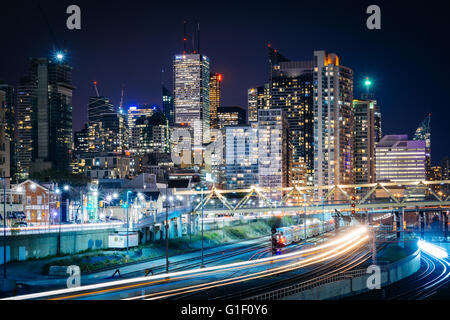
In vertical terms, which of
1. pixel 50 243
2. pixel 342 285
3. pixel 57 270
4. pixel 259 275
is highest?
pixel 50 243

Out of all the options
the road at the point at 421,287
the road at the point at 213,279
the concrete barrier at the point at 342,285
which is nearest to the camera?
the road at the point at 213,279

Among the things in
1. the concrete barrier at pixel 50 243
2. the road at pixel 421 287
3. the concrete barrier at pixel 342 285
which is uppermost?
the concrete barrier at pixel 50 243

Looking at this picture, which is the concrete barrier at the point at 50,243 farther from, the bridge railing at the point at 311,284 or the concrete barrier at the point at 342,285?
the concrete barrier at the point at 342,285

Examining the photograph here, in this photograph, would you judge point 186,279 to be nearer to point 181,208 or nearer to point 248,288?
point 248,288

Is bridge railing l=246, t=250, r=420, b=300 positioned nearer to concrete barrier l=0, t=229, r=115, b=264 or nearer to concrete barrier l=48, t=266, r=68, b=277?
concrete barrier l=48, t=266, r=68, b=277

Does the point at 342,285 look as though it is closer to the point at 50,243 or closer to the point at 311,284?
the point at 311,284

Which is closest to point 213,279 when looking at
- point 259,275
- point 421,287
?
point 259,275

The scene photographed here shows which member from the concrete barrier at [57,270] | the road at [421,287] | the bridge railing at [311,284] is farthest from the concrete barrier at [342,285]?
the concrete barrier at [57,270]
